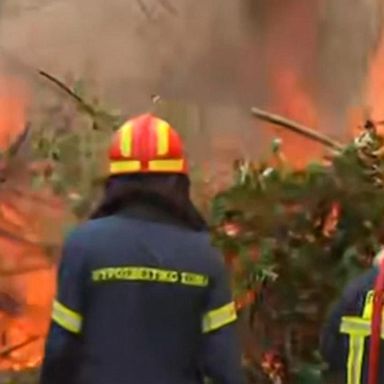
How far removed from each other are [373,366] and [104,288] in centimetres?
77

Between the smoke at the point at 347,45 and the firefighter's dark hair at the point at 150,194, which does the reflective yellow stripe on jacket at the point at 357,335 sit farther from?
the smoke at the point at 347,45

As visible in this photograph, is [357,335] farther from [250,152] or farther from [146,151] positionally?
[250,152]

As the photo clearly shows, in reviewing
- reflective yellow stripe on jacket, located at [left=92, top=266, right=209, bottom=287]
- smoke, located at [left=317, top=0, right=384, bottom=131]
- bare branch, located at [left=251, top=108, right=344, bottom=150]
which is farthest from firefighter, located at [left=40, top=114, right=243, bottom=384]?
smoke, located at [left=317, top=0, right=384, bottom=131]

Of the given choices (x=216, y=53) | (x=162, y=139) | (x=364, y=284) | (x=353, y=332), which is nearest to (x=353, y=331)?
(x=353, y=332)

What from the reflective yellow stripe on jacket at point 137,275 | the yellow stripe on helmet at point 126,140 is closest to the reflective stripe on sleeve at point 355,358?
the reflective yellow stripe on jacket at point 137,275

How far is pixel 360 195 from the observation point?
567 cm

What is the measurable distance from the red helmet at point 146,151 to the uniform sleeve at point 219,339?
319 millimetres

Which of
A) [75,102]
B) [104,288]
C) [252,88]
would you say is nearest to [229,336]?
[104,288]

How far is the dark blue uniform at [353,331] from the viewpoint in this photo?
3988 mm

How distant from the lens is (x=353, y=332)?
13.3 ft

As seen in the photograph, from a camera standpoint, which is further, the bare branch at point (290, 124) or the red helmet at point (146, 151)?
the bare branch at point (290, 124)

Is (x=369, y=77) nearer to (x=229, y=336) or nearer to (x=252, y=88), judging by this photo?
(x=252, y=88)

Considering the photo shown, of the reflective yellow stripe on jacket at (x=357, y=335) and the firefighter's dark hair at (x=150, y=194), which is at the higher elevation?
the firefighter's dark hair at (x=150, y=194)

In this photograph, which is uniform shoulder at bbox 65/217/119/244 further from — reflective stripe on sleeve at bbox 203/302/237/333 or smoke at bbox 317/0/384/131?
smoke at bbox 317/0/384/131
